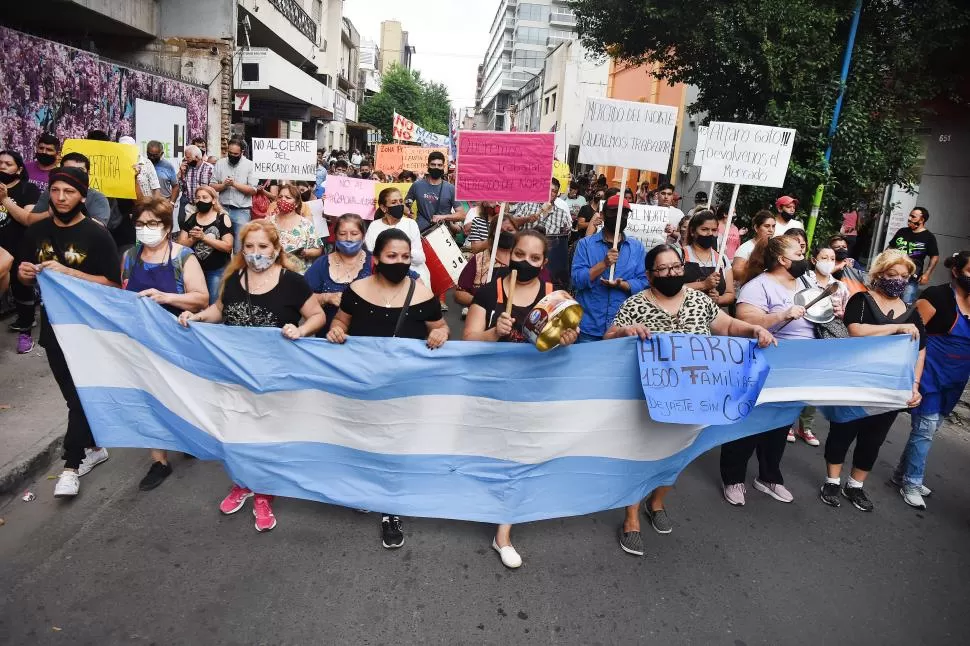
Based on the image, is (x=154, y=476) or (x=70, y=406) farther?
(x=154, y=476)

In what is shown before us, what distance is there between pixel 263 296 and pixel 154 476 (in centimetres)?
150

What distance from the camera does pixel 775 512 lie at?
4.61 meters

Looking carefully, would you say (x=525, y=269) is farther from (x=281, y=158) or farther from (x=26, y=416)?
(x=281, y=158)

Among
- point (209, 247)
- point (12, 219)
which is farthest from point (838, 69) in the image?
point (12, 219)

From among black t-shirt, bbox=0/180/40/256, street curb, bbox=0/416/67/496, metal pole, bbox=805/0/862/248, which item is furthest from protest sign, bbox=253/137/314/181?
metal pole, bbox=805/0/862/248

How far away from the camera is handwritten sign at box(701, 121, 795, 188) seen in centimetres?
646

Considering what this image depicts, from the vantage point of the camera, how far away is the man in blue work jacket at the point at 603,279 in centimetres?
525

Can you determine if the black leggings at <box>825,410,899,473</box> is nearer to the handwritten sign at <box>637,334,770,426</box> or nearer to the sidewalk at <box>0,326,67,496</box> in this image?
the handwritten sign at <box>637,334,770,426</box>

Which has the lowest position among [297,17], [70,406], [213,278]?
[70,406]

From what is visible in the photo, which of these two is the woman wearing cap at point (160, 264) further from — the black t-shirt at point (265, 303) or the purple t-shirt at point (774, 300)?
the purple t-shirt at point (774, 300)

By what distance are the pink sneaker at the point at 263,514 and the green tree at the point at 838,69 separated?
1016 cm

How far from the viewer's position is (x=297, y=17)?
2600cm

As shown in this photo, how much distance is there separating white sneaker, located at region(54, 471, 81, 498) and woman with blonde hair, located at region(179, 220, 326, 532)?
1.16 m

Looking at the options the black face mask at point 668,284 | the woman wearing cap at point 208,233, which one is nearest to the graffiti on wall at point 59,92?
the woman wearing cap at point 208,233
